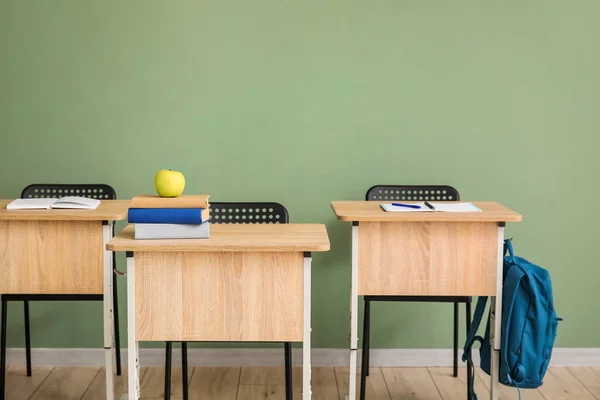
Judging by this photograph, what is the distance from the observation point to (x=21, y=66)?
3.48m

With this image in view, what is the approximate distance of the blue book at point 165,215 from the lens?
2299 millimetres

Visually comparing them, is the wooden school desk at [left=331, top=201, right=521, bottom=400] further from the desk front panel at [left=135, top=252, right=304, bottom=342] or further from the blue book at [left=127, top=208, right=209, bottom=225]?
the blue book at [left=127, top=208, right=209, bottom=225]

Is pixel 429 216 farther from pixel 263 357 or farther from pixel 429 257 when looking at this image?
pixel 263 357

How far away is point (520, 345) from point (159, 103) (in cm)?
204

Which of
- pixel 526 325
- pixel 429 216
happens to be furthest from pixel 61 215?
pixel 526 325

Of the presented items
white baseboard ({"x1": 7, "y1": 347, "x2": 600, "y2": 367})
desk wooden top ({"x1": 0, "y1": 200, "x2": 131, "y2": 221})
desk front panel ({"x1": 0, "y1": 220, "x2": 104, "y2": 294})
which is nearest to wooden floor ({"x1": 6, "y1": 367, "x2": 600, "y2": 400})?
white baseboard ({"x1": 7, "y1": 347, "x2": 600, "y2": 367})

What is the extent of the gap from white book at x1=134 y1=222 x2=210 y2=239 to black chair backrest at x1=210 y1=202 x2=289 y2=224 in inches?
22.5

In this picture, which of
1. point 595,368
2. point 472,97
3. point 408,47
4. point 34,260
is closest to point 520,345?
point 595,368

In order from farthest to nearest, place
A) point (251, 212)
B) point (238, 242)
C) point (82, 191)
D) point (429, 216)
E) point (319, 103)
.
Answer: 1. point (319, 103)
2. point (82, 191)
3. point (251, 212)
4. point (429, 216)
5. point (238, 242)

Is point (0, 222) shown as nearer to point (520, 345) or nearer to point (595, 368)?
point (520, 345)

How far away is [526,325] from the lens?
109 inches

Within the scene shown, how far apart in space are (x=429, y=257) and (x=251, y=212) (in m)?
0.76

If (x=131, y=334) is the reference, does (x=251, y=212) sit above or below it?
above

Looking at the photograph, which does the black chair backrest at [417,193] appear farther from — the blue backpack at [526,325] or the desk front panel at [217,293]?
the desk front panel at [217,293]
